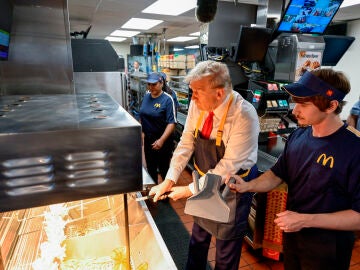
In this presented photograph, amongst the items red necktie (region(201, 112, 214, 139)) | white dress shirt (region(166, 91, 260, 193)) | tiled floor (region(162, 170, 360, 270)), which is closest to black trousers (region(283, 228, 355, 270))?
white dress shirt (region(166, 91, 260, 193))

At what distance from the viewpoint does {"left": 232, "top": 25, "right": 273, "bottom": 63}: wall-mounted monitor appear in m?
2.71

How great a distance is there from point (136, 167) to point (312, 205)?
1.09 metres

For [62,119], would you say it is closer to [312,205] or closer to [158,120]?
[312,205]

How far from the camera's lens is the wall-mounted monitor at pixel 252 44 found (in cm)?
271

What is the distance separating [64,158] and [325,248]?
4.58 ft

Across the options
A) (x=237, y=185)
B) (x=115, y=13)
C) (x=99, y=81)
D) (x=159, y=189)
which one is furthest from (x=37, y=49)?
(x=115, y=13)

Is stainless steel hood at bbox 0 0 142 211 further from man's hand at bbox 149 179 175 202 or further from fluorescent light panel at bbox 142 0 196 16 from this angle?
fluorescent light panel at bbox 142 0 196 16

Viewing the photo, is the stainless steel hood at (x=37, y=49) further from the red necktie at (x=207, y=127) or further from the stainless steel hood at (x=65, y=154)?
the red necktie at (x=207, y=127)

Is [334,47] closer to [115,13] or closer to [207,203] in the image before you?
[207,203]

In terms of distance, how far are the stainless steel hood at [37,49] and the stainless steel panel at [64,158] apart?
3.03ft

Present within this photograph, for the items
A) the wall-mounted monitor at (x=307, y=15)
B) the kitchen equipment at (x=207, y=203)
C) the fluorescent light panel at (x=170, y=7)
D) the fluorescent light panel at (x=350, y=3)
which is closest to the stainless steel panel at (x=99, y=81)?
the kitchen equipment at (x=207, y=203)

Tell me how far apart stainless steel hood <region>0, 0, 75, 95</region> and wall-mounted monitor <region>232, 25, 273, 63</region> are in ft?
6.00

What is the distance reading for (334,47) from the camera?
11.2 feet

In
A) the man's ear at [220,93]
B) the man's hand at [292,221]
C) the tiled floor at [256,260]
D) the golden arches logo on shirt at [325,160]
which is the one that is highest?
the man's ear at [220,93]
